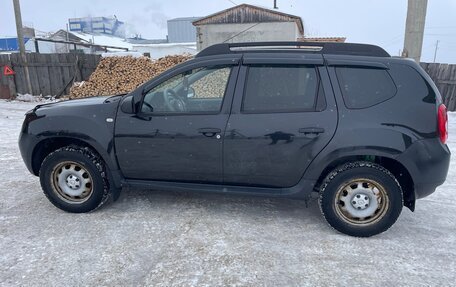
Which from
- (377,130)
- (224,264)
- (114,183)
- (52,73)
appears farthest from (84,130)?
(52,73)

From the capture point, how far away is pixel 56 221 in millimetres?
3549

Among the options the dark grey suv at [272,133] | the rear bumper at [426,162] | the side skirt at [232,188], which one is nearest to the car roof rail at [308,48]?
the dark grey suv at [272,133]

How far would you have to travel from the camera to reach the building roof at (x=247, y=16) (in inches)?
702

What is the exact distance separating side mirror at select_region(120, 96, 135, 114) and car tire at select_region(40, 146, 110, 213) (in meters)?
0.65

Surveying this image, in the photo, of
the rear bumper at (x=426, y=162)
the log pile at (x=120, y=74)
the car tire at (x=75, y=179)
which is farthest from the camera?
the log pile at (x=120, y=74)

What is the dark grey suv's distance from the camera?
120 inches

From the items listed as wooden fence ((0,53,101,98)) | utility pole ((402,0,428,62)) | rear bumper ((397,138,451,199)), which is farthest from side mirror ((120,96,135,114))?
wooden fence ((0,53,101,98))

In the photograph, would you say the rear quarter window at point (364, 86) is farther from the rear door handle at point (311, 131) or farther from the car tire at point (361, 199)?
the car tire at point (361, 199)

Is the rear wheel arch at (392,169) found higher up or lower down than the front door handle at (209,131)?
lower down

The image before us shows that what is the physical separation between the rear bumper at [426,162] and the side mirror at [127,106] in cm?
264

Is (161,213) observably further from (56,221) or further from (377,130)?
(377,130)

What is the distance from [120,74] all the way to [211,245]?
10163 millimetres

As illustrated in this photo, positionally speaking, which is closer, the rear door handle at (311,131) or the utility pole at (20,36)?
the rear door handle at (311,131)

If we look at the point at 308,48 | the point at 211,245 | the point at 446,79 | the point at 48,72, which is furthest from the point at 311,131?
the point at 48,72
